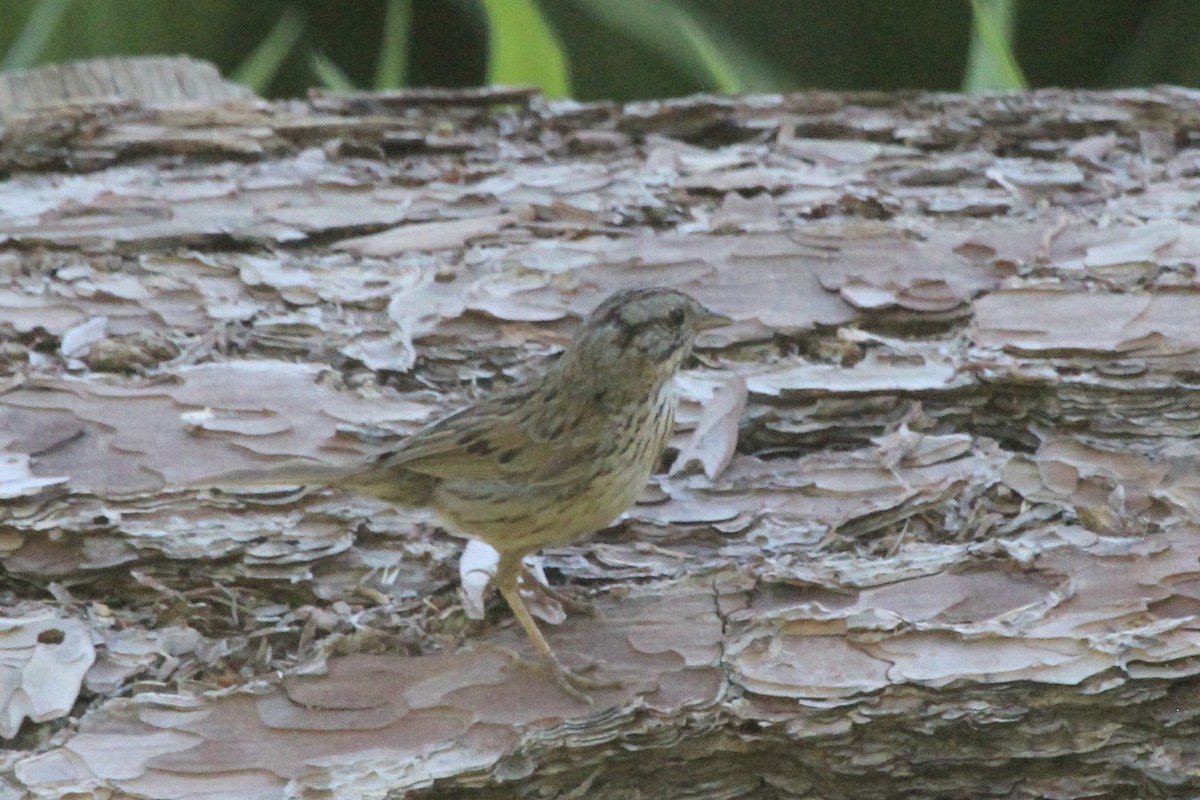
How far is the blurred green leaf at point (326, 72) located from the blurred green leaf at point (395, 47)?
181mm

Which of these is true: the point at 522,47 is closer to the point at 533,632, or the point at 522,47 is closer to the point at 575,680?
the point at 533,632

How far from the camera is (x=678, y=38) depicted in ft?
19.8

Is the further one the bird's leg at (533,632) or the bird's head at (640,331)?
the bird's head at (640,331)

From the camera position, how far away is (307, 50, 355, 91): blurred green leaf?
643cm

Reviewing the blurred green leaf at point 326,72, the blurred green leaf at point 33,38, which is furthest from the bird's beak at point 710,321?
the blurred green leaf at point 33,38

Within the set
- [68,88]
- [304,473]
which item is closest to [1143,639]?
[304,473]

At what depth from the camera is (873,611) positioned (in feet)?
9.24

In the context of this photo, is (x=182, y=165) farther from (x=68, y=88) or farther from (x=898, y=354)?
(x=898, y=354)

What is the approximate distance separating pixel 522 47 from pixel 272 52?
4.97ft

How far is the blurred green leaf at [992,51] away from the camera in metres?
5.61

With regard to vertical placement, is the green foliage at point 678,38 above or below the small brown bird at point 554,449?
above

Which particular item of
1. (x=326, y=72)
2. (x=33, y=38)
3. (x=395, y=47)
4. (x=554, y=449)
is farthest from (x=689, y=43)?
(x=554, y=449)

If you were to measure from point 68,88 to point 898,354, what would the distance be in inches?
142

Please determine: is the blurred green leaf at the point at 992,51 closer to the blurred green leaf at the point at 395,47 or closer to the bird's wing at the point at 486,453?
the blurred green leaf at the point at 395,47
